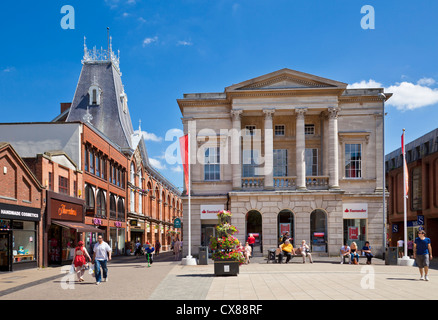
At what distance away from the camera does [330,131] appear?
37.7 metres

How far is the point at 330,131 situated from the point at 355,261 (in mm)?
11475

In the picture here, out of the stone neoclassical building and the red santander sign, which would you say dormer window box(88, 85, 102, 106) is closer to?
the stone neoclassical building

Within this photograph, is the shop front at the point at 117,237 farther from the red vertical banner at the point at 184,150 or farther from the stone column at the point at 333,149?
the stone column at the point at 333,149

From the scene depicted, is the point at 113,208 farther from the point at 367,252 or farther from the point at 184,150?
the point at 367,252

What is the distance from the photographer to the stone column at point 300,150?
123 feet

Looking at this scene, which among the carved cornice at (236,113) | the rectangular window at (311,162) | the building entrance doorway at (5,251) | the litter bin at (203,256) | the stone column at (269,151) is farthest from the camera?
the rectangular window at (311,162)

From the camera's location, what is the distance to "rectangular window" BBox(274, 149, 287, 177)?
40.2m

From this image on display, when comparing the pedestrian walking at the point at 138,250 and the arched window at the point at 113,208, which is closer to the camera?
the arched window at the point at 113,208

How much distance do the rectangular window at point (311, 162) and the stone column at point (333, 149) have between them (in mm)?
2658

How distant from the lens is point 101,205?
43.5 metres

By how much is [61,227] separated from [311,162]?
20.1m

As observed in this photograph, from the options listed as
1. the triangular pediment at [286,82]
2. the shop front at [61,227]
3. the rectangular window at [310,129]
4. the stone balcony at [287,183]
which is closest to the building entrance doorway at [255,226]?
the stone balcony at [287,183]
